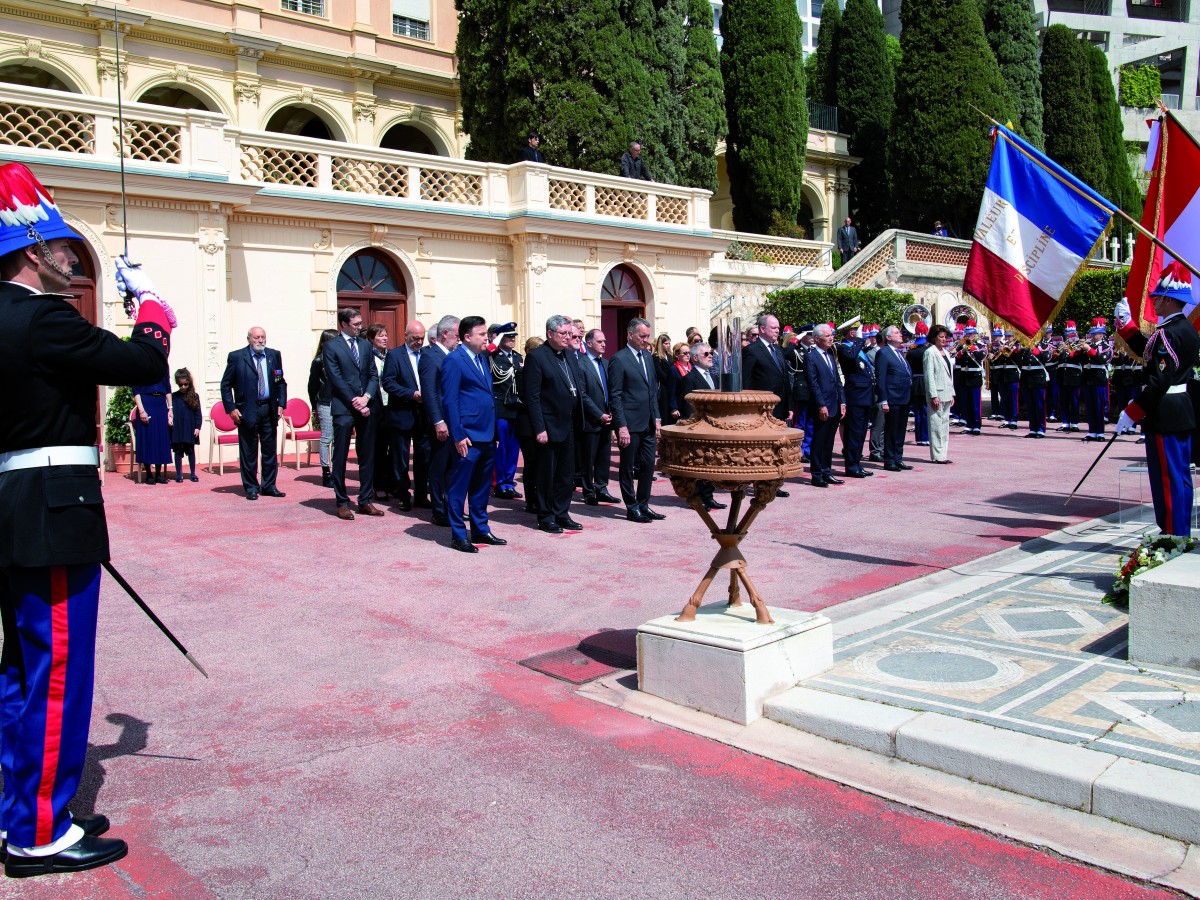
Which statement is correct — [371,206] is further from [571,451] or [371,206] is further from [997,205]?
[997,205]

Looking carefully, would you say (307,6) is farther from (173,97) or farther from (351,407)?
(351,407)

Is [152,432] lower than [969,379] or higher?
lower

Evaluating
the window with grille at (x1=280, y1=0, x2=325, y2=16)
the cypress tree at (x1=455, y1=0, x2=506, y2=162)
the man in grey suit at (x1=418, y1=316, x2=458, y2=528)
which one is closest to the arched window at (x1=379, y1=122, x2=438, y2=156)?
the window with grille at (x1=280, y1=0, x2=325, y2=16)

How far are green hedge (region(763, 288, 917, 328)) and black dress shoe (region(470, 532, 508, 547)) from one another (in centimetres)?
1678

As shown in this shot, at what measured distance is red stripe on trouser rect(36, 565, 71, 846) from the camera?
329cm

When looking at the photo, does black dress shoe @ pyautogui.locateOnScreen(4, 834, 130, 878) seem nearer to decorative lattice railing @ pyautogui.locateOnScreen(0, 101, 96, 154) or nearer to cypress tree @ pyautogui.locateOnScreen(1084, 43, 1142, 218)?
decorative lattice railing @ pyautogui.locateOnScreen(0, 101, 96, 154)

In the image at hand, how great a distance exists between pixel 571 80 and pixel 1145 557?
690 inches

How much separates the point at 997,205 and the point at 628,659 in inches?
204

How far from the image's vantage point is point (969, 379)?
1978cm

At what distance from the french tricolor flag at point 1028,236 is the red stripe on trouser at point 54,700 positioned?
23.5 ft

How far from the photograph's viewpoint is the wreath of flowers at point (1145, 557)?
19.7 feet

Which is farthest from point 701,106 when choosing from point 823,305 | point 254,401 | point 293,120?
point 254,401

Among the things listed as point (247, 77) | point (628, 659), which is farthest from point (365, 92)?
point (628, 659)

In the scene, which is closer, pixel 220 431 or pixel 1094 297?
pixel 220 431
